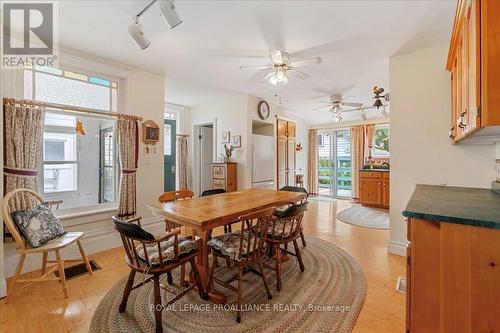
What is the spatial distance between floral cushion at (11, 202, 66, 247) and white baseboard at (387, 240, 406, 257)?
12.8ft

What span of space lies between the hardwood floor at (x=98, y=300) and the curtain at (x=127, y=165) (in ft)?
1.93

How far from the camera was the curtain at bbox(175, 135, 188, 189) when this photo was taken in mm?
5688

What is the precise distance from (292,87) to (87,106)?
327 cm

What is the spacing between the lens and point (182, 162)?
227 inches

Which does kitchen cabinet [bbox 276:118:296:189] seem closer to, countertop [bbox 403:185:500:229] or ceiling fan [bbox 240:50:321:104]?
ceiling fan [bbox 240:50:321:104]

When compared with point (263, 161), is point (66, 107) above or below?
above

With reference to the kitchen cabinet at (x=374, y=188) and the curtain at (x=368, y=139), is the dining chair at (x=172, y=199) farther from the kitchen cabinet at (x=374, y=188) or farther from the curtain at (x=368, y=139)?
the curtain at (x=368, y=139)

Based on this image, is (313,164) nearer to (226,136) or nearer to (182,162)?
(226,136)

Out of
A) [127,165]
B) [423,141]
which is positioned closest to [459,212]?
[423,141]

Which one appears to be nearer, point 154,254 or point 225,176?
point 154,254

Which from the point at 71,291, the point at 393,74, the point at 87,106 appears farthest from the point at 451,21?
the point at 71,291

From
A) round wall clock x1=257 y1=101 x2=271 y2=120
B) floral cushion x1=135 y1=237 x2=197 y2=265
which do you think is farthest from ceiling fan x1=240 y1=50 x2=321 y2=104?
floral cushion x1=135 y1=237 x2=197 y2=265

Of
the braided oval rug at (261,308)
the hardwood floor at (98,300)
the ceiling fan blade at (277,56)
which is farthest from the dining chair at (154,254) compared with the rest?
the ceiling fan blade at (277,56)

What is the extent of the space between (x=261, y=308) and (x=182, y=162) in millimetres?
4464
